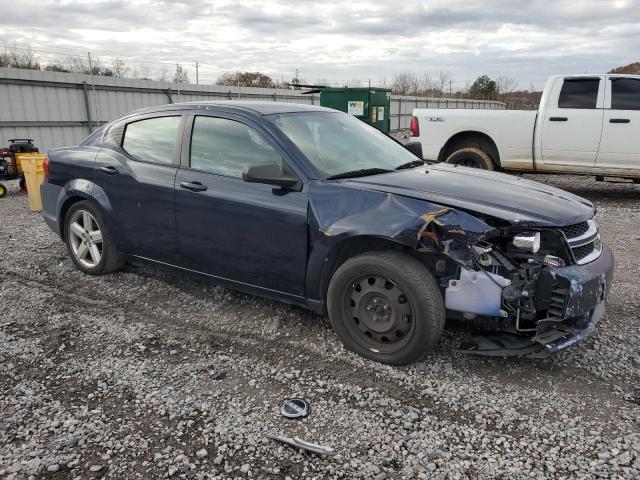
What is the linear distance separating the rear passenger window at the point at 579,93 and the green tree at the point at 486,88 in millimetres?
41351

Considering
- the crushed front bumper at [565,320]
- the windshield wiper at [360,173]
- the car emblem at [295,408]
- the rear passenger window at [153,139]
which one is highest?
the rear passenger window at [153,139]

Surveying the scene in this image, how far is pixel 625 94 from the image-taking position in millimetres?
8297

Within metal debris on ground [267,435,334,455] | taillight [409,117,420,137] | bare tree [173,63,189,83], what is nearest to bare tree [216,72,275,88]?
bare tree [173,63,189,83]

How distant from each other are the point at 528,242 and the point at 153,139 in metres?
3.13

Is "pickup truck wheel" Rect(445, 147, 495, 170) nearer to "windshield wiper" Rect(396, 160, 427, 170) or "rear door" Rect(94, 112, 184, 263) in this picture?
"windshield wiper" Rect(396, 160, 427, 170)

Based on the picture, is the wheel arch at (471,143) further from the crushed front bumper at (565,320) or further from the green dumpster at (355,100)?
the green dumpster at (355,100)

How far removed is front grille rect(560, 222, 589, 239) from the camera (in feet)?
10.6

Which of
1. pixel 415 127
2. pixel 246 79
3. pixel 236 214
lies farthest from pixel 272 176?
pixel 246 79

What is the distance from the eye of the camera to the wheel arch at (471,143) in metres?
9.16

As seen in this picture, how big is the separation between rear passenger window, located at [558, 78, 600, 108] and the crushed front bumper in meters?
6.18

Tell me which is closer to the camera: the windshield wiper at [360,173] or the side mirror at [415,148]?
the windshield wiper at [360,173]

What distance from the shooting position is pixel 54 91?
14.2m

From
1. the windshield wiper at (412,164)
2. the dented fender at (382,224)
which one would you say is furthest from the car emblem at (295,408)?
the windshield wiper at (412,164)

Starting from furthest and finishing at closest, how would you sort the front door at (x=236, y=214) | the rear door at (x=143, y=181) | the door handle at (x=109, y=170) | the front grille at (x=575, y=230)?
1. the door handle at (x=109, y=170)
2. the rear door at (x=143, y=181)
3. the front door at (x=236, y=214)
4. the front grille at (x=575, y=230)
